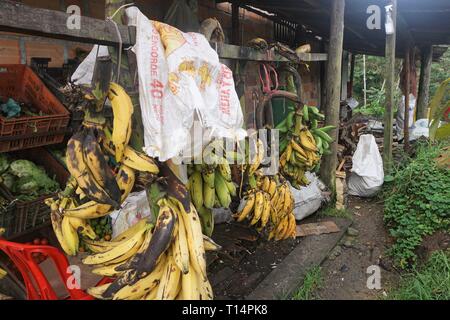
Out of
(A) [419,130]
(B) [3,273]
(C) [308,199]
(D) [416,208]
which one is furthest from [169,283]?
(A) [419,130]

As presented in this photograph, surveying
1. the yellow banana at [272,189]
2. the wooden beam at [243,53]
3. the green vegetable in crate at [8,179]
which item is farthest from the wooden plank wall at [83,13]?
the yellow banana at [272,189]

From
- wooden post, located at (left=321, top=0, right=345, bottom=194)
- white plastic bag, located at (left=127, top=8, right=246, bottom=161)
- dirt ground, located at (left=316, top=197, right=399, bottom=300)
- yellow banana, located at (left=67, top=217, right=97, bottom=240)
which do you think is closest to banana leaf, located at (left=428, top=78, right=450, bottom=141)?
white plastic bag, located at (left=127, top=8, right=246, bottom=161)

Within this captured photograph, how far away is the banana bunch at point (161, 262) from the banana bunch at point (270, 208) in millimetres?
847

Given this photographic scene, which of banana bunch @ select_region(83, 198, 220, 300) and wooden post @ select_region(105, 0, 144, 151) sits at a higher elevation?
wooden post @ select_region(105, 0, 144, 151)

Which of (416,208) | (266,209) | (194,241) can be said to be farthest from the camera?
(416,208)

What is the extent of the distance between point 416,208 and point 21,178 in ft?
12.8

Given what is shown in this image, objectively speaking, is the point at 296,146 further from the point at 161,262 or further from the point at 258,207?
the point at 161,262

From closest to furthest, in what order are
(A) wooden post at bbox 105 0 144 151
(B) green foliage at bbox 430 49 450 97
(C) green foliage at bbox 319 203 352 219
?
(A) wooden post at bbox 105 0 144 151, (C) green foliage at bbox 319 203 352 219, (B) green foliage at bbox 430 49 450 97

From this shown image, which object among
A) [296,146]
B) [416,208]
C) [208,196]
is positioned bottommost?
[416,208]

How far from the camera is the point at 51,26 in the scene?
126 cm

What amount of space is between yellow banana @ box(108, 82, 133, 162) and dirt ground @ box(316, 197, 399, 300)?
2.28 m

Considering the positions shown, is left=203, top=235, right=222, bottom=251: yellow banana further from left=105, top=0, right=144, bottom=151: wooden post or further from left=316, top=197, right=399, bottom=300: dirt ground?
left=316, top=197, right=399, bottom=300: dirt ground

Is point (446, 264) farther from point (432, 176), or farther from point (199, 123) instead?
Answer: point (199, 123)

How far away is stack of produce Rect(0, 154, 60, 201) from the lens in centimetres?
270
